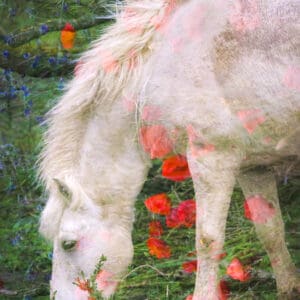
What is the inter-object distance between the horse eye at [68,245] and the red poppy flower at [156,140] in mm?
598

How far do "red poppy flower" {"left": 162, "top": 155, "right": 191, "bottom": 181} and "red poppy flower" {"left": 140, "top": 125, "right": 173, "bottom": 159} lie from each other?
5.8 inches

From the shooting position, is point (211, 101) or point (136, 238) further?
point (136, 238)

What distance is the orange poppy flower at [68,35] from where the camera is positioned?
542 centimetres

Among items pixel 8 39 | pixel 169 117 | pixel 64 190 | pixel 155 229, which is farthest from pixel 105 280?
pixel 8 39

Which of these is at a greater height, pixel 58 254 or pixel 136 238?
pixel 58 254

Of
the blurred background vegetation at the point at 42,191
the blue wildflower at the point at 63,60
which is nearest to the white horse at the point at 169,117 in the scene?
Result: the blurred background vegetation at the point at 42,191

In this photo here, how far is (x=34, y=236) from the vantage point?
5.97 m

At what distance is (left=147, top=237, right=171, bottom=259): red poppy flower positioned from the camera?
5281mm

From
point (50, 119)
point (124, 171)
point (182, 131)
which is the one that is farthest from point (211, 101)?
point (50, 119)

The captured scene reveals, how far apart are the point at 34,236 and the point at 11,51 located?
128 centimetres

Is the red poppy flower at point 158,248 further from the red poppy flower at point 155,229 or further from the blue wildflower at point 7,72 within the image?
the blue wildflower at point 7,72

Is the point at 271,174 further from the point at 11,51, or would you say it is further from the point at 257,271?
the point at 11,51

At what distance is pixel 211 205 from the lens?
4215 mm
